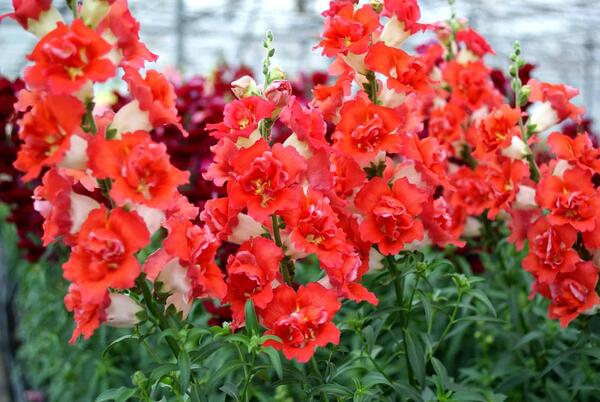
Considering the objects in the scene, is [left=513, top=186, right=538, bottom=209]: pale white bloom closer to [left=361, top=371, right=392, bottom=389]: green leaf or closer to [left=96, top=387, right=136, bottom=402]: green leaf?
[left=361, top=371, right=392, bottom=389]: green leaf

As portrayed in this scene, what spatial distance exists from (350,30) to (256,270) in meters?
0.53

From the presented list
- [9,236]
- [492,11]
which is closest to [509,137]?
[9,236]

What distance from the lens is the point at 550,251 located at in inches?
63.7

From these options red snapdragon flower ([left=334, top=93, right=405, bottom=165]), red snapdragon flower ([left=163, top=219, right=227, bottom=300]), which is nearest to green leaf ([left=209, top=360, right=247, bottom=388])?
red snapdragon flower ([left=163, top=219, right=227, bottom=300])

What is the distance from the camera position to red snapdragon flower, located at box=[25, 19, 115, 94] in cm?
107

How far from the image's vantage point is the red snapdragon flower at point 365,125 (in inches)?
54.9

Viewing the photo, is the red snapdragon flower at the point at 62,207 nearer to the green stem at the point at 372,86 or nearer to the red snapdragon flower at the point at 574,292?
the green stem at the point at 372,86

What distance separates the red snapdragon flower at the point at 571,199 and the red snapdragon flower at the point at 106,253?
942mm

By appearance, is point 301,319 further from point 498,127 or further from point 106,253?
point 498,127

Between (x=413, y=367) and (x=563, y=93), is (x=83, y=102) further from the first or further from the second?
(x=563, y=93)

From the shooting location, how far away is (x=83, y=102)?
116cm

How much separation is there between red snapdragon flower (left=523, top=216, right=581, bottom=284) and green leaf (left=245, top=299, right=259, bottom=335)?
731 millimetres

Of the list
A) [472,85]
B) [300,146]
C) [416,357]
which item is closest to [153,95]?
[300,146]

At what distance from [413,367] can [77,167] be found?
82 centimetres
